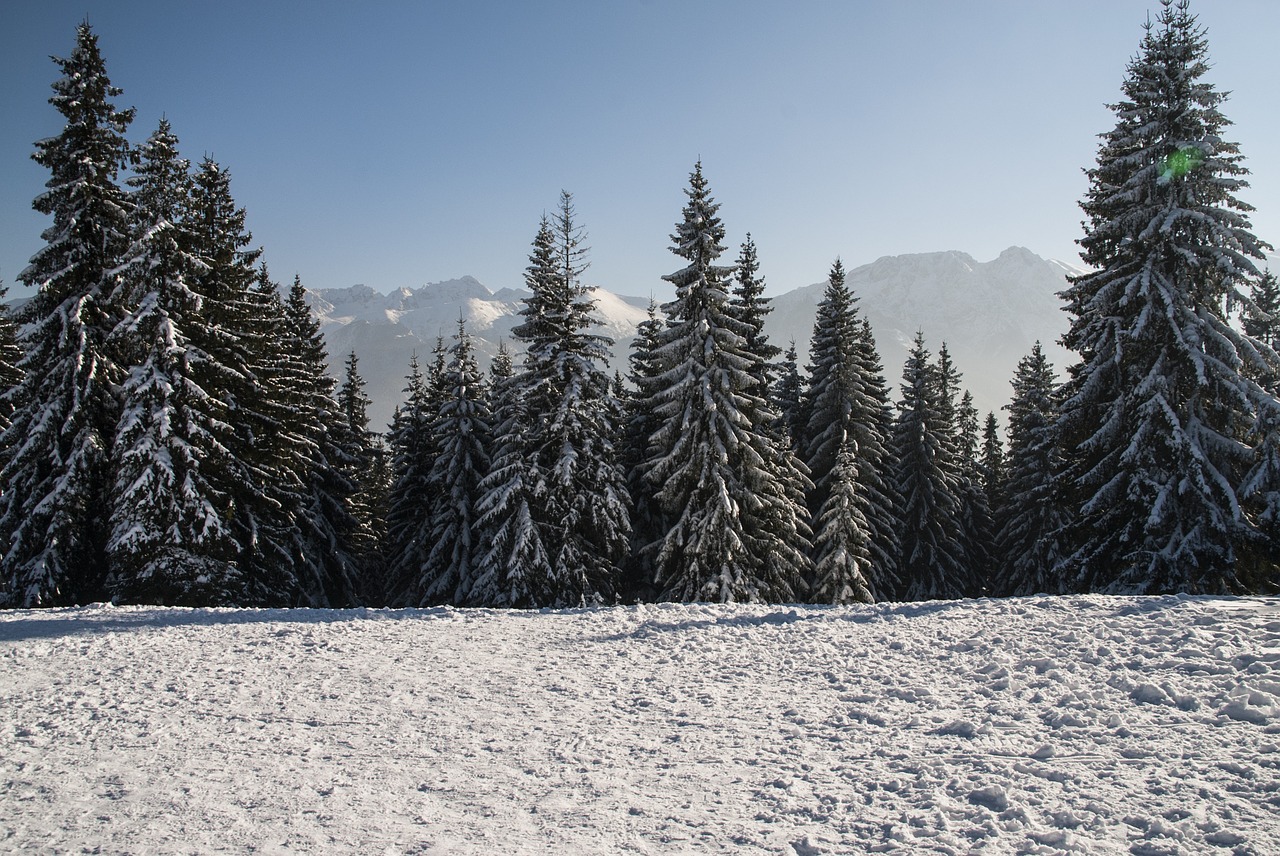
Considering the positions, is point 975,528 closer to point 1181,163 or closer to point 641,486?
point 641,486

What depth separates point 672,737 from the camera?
6.86 metres

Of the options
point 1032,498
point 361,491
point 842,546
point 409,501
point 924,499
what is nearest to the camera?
point 842,546

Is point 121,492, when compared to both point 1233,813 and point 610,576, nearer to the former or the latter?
point 610,576

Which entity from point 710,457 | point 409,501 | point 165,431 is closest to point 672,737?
point 710,457

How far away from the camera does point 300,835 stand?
511 centimetres

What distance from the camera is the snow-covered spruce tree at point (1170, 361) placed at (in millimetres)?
15711

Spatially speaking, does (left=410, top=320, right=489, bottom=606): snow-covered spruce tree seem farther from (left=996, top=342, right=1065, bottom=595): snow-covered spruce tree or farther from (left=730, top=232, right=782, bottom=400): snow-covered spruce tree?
(left=996, top=342, right=1065, bottom=595): snow-covered spruce tree

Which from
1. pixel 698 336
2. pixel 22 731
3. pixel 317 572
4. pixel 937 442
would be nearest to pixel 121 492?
pixel 317 572

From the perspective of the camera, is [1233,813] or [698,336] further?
[698,336]

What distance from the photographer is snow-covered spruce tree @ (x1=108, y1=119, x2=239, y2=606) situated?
17500 mm

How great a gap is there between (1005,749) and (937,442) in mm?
26798

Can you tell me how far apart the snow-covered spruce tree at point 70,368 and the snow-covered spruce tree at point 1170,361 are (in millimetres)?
25967

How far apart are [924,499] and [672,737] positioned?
87.5 feet

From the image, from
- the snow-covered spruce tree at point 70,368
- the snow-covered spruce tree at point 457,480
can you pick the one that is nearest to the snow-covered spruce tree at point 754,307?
the snow-covered spruce tree at point 457,480
